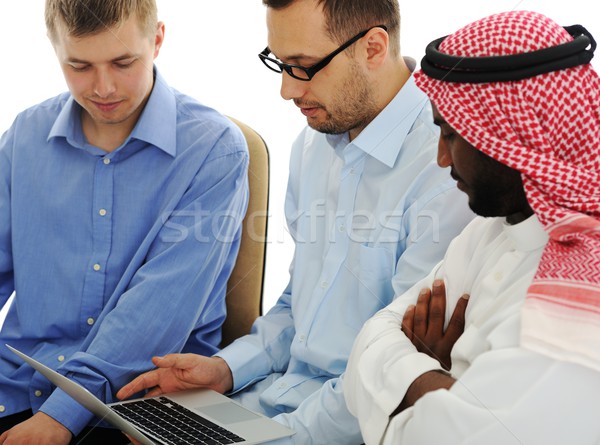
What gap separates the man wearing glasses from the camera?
182 cm

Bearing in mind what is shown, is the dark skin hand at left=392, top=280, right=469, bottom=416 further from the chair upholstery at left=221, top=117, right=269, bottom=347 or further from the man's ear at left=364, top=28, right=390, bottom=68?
the chair upholstery at left=221, top=117, right=269, bottom=347

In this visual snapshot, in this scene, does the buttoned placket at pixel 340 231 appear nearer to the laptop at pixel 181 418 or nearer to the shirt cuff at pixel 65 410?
the laptop at pixel 181 418

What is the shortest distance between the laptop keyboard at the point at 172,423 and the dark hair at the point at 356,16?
0.89 metres

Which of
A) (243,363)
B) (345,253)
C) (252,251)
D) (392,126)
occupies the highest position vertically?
(392,126)

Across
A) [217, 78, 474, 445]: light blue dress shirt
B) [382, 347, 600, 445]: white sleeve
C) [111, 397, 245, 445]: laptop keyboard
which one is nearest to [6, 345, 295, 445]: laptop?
[111, 397, 245, 445]: laptop keyboard

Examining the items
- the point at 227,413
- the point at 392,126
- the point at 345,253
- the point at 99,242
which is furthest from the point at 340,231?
the point at 99,242

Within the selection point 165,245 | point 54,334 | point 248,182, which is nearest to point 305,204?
point 248,182

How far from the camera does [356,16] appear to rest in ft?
6.19

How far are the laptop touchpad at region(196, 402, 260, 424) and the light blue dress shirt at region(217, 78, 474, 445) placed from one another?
0.08 meters

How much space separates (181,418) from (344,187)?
25.1 inches

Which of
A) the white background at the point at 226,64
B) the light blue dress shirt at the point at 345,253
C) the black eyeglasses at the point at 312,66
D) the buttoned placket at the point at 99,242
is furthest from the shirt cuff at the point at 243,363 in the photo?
the white background at the point at 226,64

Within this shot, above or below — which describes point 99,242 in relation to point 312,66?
below

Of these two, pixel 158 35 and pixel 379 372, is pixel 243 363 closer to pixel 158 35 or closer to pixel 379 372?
pixel 379 372

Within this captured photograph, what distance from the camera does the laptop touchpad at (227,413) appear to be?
171cm
